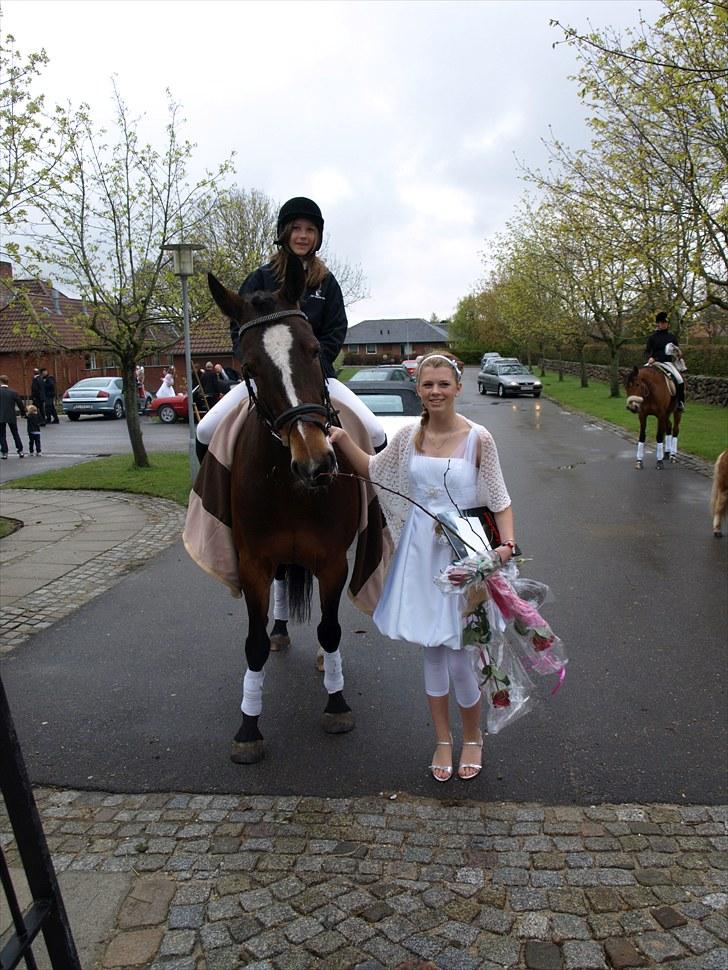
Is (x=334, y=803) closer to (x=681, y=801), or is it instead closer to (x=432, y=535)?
(x=432, y=535)

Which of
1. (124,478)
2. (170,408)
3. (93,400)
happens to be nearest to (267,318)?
(124,478)

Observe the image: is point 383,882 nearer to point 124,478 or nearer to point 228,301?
point 228,301

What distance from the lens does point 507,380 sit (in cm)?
3672

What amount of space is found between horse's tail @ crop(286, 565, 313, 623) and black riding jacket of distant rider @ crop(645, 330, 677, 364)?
1062 cm

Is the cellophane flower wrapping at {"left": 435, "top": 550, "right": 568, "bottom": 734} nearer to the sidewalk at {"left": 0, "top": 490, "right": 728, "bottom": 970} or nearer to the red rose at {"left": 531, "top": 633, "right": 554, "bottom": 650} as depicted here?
the red rose at {"left": 531, "top": 633, "right": 554, "bottom": 650}

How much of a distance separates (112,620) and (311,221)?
3.88 meters

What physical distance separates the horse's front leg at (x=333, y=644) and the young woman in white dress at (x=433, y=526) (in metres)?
0.46

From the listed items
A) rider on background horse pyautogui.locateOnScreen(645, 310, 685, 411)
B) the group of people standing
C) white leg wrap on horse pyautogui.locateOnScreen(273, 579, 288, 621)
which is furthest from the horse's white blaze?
the group of people standing

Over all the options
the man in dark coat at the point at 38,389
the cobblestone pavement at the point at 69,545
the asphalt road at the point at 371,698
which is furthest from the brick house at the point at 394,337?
the asphalt road at the point at 371,698

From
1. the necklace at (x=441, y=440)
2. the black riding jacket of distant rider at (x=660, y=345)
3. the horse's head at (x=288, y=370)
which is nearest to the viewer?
the horse's head at (x=288, y=370)

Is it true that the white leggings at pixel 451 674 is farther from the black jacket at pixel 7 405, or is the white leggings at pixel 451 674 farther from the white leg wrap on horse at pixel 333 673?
the black jacket at pixel 7 405

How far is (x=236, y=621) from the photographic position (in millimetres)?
6164

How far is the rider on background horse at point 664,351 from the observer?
13.1 meters

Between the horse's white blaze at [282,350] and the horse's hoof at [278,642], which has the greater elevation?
the horse's white blaze at [282,350]
